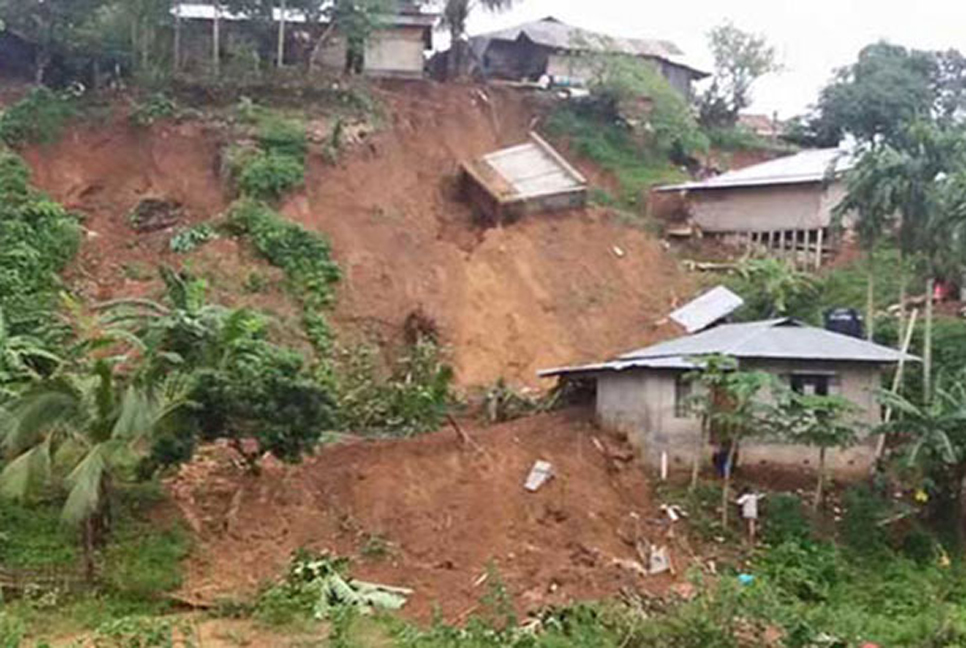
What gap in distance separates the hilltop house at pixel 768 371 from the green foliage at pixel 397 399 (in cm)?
309

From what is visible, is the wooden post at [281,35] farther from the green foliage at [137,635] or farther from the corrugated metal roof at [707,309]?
the green foliage at [137,635]

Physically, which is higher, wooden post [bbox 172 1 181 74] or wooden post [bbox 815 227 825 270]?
wooden post [bbox 172 1 181 74]

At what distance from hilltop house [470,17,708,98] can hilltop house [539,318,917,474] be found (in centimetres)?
1854

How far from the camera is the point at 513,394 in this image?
22.9 m

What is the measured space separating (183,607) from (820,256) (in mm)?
19092

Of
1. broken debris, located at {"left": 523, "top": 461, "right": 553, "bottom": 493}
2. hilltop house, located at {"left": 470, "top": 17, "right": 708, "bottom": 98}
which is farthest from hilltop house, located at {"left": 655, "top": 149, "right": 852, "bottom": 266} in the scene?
broken debris, located at {"left": 523, "top": 461, "right": 553, "bottom": 493}

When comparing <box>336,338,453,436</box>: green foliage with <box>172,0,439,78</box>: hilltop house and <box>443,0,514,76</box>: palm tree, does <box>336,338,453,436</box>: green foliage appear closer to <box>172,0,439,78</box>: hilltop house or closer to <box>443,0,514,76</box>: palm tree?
<box>172,0,439,78</box>: hilltop house

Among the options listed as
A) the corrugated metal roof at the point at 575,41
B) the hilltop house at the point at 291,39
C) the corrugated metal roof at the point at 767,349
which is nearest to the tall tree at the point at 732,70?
the corrugated metal roof at the point at 575,41

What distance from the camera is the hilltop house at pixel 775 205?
29.6 meters

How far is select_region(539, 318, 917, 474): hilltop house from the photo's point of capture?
20141 mm

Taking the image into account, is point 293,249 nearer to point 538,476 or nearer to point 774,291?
point 538,476

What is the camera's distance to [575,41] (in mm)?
37562

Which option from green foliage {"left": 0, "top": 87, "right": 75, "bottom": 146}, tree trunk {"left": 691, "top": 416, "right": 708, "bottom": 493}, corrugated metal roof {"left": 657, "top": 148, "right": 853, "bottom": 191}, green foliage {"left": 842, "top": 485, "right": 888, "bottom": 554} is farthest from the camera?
corrugated metal roof {"left": 657, "top": 148, "right": 853, "bottom": 191}

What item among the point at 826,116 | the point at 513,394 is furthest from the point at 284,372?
the point at 826,116
